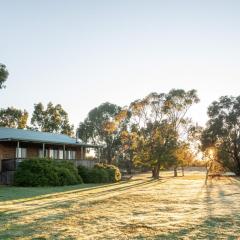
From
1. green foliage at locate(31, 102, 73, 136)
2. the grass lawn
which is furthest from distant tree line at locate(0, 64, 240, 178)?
the grass lawn

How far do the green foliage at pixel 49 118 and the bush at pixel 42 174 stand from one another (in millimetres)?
46934

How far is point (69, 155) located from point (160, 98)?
54.1ft

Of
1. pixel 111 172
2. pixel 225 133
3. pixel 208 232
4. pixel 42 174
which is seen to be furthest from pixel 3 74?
pixel 225 133

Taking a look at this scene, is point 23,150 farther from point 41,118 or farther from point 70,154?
point 41,118

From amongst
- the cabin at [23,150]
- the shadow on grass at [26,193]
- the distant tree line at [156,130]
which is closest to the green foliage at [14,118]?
the distant tree line at [156,130]

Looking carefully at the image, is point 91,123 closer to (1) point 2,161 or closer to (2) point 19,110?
(2) point 19,110

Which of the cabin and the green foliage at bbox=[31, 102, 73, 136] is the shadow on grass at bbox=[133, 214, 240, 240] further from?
the green foliage at bbox=[31, 102, 73, 136]

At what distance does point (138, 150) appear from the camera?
180ft

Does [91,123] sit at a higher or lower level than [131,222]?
higher

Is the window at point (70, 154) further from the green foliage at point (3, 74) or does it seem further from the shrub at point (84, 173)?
the green foliage at point (3, 74)

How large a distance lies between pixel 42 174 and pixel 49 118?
49754 mm

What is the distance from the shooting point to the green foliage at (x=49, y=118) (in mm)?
79812

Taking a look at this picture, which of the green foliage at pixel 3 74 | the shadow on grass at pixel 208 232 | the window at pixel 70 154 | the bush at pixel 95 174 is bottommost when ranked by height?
the shadow on grass at pixel 208 232

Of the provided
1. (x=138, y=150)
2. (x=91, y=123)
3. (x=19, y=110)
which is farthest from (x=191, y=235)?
(x=91, y=123)
